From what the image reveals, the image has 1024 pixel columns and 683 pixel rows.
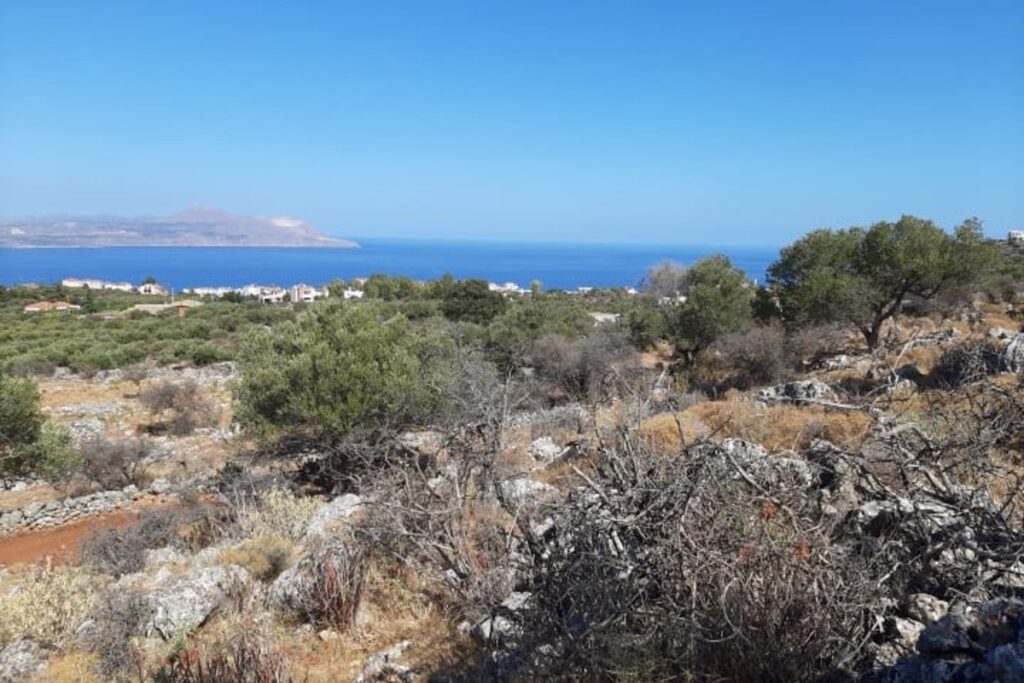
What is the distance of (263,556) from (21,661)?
2396mm

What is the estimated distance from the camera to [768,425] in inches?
404

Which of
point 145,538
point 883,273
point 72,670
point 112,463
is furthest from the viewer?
point 883,273

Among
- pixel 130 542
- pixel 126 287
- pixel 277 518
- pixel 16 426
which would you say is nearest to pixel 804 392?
pixel 277 518

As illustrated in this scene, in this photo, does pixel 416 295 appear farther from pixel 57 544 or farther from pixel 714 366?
pixel 57 544

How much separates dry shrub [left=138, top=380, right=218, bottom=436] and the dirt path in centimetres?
652

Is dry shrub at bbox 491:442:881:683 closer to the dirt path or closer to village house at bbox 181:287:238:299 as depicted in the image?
the dirt path

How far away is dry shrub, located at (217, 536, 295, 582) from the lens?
710 cm

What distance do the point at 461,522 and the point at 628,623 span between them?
2.21 m

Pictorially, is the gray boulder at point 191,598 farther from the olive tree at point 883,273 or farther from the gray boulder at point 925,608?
the olive tree at point 883,273

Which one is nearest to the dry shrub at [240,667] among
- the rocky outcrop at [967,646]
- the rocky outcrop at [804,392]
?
the rocky outcrop at [967,646]

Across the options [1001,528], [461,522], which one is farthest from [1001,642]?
[461,522]

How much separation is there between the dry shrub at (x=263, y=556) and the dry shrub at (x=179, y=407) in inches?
494

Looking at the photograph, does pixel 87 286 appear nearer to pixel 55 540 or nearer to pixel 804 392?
pixel 55 540

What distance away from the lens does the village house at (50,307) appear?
4859 centimetres
